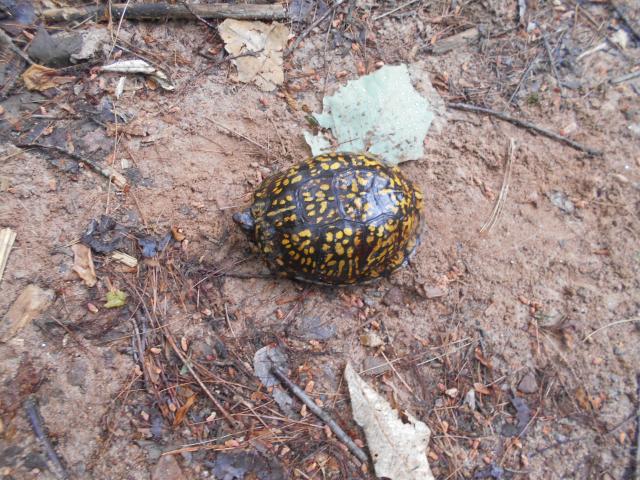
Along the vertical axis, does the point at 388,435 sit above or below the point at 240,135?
below

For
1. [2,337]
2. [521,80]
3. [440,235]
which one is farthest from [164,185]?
[521,80]

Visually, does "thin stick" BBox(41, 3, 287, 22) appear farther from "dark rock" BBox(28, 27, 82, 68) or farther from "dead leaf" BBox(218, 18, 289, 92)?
"dark rock" BBox(28, 27, 82, 68)

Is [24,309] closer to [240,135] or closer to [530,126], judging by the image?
[240,135]

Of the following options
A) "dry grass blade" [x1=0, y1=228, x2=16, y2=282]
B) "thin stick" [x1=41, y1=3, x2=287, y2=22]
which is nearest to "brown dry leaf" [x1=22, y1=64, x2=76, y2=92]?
"thin stick" [x1=41, y1=3, x2=287, y2=22]

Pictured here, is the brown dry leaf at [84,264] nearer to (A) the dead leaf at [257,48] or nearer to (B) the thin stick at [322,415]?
(B) the thin stick at [322,415]

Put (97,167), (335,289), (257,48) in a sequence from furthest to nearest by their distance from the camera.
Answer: (257,48) → (335,289) → (97,167)

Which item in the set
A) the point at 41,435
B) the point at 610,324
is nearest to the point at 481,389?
the point at 610,324

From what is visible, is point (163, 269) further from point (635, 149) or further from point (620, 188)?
point (635, 149)
